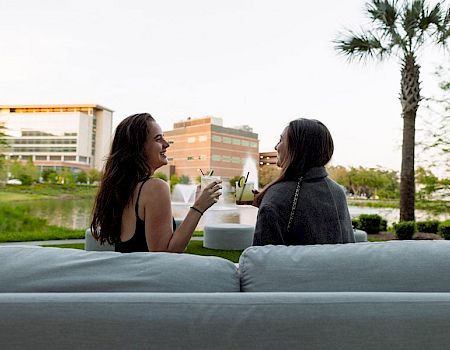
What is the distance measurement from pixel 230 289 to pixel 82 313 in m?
0.28

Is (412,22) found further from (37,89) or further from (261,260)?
(37,89)

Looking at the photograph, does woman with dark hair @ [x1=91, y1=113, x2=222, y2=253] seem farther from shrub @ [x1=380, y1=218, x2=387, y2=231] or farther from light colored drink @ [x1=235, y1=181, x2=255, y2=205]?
shrub @ [x1=380, y1=218, x2=387, y2=231]

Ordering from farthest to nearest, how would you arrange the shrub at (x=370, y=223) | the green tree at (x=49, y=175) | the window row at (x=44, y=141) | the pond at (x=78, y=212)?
the green tree at (x=49, y=175) < the window row at (x=44, y=141) < the pond at (x=78, y=212) < the shrub at (x=370, y=223)

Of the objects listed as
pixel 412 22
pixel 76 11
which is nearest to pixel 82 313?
pixel 412 22

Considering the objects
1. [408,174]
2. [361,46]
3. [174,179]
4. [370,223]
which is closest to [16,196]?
[174,179]

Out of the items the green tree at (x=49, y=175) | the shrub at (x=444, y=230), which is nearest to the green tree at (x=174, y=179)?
the green tree at (x=49, y=175)

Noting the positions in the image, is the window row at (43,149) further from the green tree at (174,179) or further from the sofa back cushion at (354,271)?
the sofa back cushion at (354,271)

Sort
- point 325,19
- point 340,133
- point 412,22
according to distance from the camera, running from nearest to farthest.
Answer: point 412,22, point 325,19, point 340,133

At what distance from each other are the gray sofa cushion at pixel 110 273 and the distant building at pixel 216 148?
1032 cm

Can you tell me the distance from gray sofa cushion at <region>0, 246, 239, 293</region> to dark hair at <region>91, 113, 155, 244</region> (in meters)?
0.52

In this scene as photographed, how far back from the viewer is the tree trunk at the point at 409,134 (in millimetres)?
6891

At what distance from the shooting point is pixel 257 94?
435 inches

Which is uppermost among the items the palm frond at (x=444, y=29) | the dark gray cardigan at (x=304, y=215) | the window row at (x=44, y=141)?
the palm frond at (x=444, y=29)

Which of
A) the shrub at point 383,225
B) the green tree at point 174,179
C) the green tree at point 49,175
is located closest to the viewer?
the shrub at point 383,225
